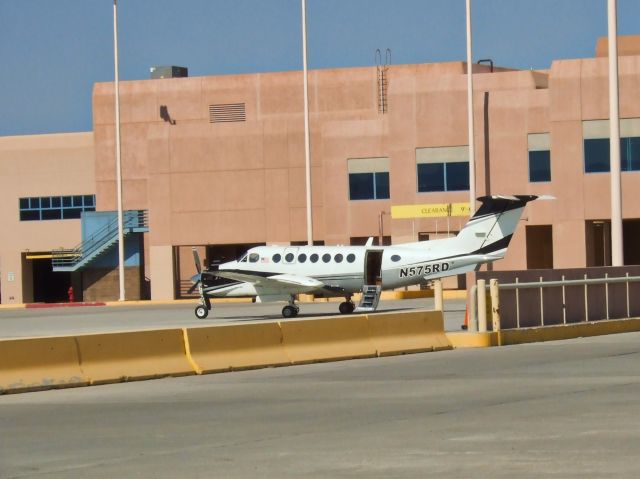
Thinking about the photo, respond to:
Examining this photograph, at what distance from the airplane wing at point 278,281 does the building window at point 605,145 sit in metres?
21.9

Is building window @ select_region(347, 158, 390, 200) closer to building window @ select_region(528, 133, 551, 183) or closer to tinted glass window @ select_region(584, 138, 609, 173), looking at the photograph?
building window @ select_region(528, 133, 551, 183)

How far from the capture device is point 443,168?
2448 inches

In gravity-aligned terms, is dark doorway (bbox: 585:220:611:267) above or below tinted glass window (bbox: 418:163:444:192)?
A: below

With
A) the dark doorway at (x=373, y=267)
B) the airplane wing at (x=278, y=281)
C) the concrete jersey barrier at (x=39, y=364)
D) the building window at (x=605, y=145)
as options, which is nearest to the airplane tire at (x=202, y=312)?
the airplane wing at (x=278, y=281)

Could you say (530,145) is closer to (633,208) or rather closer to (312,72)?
(633,208)

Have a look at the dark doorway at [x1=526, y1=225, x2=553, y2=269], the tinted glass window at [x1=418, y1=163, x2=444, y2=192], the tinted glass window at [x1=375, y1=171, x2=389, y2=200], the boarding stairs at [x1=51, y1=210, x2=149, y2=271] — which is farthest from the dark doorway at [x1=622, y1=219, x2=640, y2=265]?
the boarding stairs at [x1=51, y1=210, x2=149, y2=271]

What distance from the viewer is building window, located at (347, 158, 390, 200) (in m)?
64.9

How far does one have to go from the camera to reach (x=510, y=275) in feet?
82.8

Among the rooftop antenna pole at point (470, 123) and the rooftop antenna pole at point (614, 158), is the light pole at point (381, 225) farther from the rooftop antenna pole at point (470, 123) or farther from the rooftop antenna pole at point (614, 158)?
the rooftop antenna pole at point (614, 158)

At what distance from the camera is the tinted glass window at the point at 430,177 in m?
62.3

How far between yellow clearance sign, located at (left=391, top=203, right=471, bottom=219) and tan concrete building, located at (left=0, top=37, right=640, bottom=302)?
375mm

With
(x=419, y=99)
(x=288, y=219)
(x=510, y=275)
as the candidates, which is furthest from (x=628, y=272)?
(x=288, y=219)

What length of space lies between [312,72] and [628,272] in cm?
4484

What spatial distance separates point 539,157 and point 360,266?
22189mm
